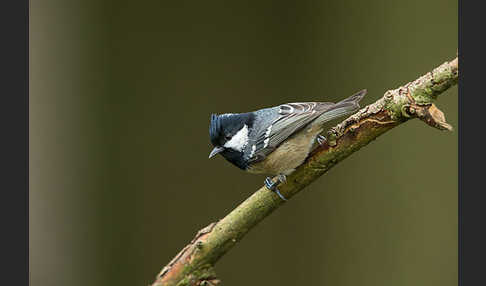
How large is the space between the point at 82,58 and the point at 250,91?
0.87 metres

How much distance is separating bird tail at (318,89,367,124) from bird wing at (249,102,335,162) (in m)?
0.02

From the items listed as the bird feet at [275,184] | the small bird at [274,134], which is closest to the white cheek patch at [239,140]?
the small bird at [274,134]

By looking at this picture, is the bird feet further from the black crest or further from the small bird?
the black crest

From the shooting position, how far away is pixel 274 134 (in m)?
1.56

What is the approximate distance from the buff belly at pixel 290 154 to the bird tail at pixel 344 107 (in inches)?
2.0

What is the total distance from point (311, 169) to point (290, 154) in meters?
0.10

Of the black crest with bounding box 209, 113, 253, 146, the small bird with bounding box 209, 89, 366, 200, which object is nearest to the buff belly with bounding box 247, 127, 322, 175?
the small bird with bounding box 209, 89, 366, 200

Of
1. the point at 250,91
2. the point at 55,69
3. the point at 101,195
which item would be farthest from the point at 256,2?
the point at 101,195

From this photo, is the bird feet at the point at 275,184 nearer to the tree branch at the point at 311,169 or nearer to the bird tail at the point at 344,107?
the tree branch at the point at 311,169

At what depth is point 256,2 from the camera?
2518 millimetres

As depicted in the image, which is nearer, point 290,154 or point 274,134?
point 290,154

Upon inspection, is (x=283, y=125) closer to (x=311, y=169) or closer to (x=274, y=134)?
(x=274, y=134)

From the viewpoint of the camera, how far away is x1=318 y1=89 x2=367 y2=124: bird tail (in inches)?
55.2

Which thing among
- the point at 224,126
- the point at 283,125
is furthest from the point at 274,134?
the point at 224,126
